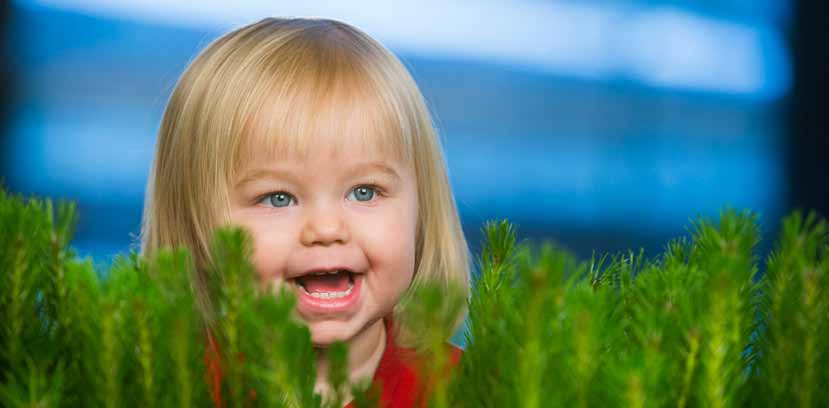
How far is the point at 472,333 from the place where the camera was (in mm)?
293

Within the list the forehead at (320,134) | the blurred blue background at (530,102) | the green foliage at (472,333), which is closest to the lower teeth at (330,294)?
the forehead at (320,134)

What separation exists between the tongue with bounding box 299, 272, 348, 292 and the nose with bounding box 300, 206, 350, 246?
0.04 meters

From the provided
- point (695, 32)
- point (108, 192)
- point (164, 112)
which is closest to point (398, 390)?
point (164, 112)

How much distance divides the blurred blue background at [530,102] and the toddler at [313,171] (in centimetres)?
255

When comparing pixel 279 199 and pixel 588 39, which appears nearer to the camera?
pixel 279 199

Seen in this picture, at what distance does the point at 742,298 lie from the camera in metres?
0.28

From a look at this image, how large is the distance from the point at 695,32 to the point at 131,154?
2733mm

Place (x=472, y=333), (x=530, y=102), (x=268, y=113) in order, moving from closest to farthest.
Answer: (x=472, y=333) < (x=268, y=113) < (x=530, y=102)

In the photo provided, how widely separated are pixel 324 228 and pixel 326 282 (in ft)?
0.20

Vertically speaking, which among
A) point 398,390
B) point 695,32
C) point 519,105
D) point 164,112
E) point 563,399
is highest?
point 695,32

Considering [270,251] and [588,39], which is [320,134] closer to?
[270,251]

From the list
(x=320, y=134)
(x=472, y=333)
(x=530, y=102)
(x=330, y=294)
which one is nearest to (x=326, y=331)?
(x=330, y=294)

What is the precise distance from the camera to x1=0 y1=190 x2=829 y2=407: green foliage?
0.23 meters

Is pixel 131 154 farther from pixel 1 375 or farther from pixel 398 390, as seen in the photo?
pixel 1 375
